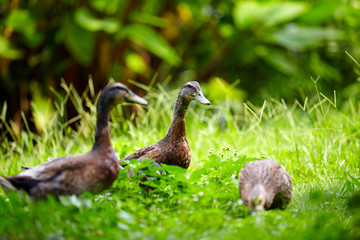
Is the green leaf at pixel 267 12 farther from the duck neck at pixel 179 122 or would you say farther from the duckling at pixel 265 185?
the duckling at pixel 265 185

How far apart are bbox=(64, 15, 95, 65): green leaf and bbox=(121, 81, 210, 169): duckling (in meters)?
4.08

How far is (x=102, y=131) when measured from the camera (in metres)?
2.99

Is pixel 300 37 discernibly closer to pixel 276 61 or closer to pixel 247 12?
pixel 276 61

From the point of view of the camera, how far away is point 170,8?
8922mm

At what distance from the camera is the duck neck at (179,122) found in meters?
3.70

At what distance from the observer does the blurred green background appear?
765 cm

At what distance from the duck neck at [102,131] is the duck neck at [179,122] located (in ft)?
2.62

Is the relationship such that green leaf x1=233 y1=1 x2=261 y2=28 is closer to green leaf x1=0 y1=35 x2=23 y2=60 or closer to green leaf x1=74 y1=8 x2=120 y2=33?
green leaf x1=74 y1=8 x2=120 y2=33

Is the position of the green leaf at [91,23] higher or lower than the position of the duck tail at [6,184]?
higher

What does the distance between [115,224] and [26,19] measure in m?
5.64

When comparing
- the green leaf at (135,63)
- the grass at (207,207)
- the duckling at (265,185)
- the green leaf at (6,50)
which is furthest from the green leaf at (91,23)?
the duckling at (265,185)

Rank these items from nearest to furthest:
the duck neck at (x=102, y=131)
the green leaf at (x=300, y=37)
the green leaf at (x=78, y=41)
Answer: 1. the duck neck at (x=102, y=131)
2. the green leaf at (x=78, y=41)
3. the green leaf at (x=300, y=37)

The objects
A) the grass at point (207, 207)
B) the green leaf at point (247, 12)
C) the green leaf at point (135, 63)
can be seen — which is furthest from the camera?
the green leaf at point (135, 63)

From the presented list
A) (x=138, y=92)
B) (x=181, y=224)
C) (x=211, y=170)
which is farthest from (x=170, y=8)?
(x=181, y=224)
